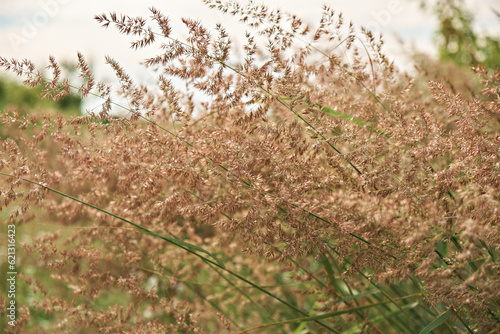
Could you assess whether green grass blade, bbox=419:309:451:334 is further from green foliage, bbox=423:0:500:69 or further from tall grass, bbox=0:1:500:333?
green foliage, bbox=423:0:500:69

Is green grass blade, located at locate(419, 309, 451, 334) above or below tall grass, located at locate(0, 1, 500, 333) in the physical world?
below

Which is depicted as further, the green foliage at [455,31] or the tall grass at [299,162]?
the green foliage at [455,31]

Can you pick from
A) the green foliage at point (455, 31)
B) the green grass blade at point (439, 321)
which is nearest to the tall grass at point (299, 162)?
the green grass blade at point (439, 321)

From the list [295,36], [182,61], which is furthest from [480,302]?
[182,61]

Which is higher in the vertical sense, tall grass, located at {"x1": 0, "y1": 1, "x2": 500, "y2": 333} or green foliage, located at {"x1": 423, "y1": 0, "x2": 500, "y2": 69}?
green foliage, located at {"x1": 423, "y1": 0, "x2": 500, "y2": 69}

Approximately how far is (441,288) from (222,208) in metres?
0.52

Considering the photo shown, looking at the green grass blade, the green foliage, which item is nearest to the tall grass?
the green grass blade

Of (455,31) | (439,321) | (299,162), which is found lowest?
(439,321)

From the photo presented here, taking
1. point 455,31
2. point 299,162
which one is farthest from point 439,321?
point 455,31

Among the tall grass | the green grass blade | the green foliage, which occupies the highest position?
the green foliage

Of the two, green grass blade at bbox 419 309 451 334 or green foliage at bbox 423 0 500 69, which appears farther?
green foliage at bbox 423 0 500 69

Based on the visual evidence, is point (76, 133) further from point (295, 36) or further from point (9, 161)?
point (295, 36)

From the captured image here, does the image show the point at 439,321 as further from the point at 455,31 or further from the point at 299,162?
the point at 455,31

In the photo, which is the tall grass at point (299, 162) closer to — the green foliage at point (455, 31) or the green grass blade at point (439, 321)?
the green grass blade at point (439, 321)
